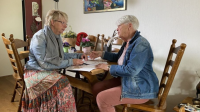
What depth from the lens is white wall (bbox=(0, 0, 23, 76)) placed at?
11.3ft

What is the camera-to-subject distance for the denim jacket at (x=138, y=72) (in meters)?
1.33

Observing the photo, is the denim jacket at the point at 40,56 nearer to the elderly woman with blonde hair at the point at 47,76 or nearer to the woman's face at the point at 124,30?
the elderly woman with blonde hair at the point at 47,76

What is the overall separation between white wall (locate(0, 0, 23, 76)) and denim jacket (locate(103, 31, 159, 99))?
9.79ft

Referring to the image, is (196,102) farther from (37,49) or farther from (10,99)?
(10,99)

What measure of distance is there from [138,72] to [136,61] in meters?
0.10

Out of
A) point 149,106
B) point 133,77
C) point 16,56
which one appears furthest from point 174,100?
point 16,56

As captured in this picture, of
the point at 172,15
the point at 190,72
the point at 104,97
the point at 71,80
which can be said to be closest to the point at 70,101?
the point at 71,80

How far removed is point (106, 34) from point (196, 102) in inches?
61.7

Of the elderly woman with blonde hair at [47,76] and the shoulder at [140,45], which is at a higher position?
the shoulder at [140,45]

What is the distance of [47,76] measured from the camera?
1552 millimetres

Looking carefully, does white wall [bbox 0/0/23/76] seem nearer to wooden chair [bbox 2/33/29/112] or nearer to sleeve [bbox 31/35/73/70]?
wooden chair [bbox 2/33/29/112]

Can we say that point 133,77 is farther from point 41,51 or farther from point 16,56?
point 16,56

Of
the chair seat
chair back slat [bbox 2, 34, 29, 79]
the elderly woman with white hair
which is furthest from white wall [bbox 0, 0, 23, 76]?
the chair seat

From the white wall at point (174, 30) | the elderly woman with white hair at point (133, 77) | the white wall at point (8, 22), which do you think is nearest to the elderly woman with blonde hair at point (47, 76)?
the elderly woman with white hair at point (133, 77)
